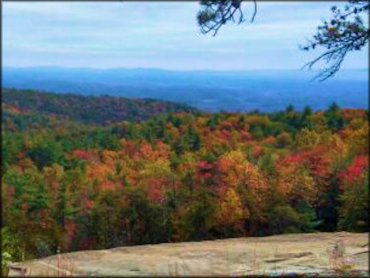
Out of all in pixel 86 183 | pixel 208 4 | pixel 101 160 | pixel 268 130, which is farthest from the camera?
pixel 268 130

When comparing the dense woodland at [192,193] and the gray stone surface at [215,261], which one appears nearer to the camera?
the gray stone surface at [215,261]

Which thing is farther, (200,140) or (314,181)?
(200,140)

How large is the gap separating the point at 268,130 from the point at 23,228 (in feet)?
173

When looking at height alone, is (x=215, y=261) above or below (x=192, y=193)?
above

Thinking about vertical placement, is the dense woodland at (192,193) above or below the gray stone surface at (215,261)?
below

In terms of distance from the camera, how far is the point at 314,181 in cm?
4428

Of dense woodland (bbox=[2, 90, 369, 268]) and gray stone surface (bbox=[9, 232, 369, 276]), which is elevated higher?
gray stone surface (bbox=[9, 232, 369, 276])

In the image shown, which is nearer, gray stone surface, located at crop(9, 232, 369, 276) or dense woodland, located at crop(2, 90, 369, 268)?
gray stone surface, located at crop(9, 232, 369, 276)

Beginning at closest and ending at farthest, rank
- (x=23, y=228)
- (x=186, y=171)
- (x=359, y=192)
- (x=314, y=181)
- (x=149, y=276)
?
1. (x=149, y=276)
2. (x=359, y=192)
3. (x=314, y=181)
4. (x=23, y=228)
5. (x=186, y=171)

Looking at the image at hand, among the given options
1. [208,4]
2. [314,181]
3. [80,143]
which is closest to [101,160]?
[80,143]

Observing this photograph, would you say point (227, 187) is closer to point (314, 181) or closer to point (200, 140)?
point (314, 181)

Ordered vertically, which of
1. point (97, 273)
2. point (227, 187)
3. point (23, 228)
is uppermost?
point (97, 273)

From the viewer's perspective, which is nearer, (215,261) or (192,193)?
(215,261)

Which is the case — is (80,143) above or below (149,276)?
below
